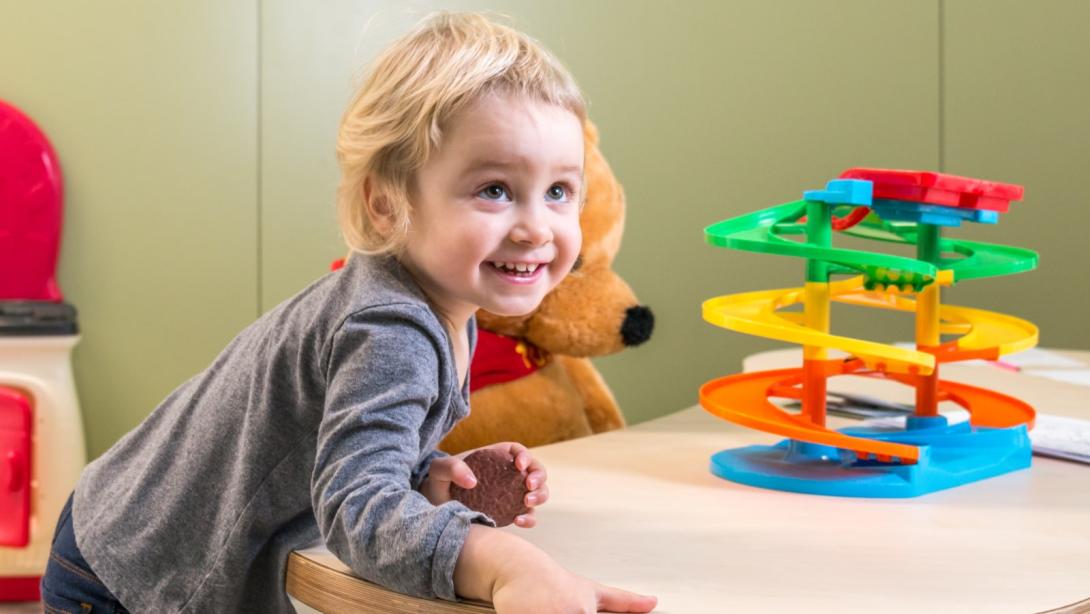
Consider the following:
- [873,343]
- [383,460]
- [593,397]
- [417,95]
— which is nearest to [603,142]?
[593,397]

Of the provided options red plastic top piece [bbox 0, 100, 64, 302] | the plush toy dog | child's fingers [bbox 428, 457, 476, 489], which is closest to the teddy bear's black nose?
the plush toy dog

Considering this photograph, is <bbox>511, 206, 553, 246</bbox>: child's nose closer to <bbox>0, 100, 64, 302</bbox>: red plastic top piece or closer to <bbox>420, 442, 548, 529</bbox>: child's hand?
<bbox>420, 442, 548, 529</bbox>: child's hand

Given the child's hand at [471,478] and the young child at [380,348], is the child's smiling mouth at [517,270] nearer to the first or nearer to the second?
the young child at [380,348]

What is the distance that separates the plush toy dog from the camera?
1285 mm

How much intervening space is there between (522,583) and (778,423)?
372 millimetres

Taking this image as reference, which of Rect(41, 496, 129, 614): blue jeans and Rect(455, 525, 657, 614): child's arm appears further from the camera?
Rect(41, 496, 129, 614): blue jeans

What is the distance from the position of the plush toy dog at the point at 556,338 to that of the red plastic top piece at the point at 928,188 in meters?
0.40

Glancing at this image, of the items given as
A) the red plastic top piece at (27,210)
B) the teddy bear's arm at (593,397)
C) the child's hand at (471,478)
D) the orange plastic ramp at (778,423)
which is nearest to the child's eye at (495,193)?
the child's hand at (471,478)

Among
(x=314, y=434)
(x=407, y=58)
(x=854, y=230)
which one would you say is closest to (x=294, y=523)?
(x=314, y=434)

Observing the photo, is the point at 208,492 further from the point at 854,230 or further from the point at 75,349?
the point at 75,349

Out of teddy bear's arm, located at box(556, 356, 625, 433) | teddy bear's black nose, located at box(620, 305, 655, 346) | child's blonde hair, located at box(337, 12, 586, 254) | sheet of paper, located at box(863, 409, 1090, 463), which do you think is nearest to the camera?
child's blonde hair, located at box(337, 12, 586, 254)

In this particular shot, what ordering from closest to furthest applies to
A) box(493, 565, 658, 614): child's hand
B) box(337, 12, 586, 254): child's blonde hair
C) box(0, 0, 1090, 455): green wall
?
box(493, 565, 658, 614): child's hand, box(337, 12, 586, 254): child's blonde hair, box(0, 0, 1090, 455): green wall

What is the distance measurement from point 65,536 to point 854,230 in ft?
2.25

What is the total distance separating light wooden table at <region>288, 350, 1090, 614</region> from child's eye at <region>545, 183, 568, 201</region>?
21cm
